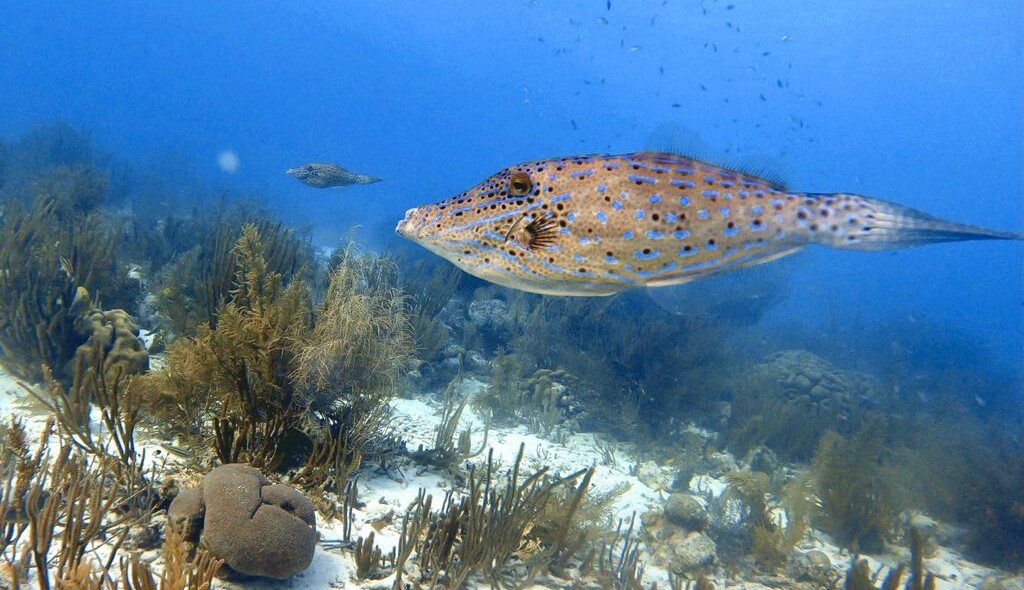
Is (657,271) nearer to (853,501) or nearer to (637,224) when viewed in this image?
(637,224)

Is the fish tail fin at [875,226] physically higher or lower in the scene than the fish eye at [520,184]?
higher

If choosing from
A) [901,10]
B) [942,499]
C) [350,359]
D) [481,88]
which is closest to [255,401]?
[350,359]

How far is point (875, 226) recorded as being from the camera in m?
1.98

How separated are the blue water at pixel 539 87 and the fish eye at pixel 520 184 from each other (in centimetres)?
5877

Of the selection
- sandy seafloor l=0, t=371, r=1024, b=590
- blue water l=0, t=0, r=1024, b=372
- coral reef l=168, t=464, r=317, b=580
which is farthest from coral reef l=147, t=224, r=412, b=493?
blue water l=0, t=0, r=1024, b=372

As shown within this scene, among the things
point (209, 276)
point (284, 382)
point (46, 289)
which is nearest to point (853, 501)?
point (284, 382)

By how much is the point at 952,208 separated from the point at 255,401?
487 feet

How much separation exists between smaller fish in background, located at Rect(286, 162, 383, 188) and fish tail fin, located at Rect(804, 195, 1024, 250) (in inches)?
383

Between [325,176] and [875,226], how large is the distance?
1051 centimetres

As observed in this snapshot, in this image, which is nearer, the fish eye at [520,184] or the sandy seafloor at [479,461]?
the fish eye at [520,184]

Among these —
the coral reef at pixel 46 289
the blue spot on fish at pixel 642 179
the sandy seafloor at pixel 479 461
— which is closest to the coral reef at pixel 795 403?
the sandy seafloor at pixel 479 461

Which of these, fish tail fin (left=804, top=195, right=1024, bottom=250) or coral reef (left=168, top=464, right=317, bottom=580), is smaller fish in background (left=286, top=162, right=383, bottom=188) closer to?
coral reef (left=168, top=464, right=317, bottom=580)

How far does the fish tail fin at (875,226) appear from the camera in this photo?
188 centimetres

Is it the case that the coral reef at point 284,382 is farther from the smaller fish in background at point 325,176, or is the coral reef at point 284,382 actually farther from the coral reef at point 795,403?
the coral reef at point 795,403
